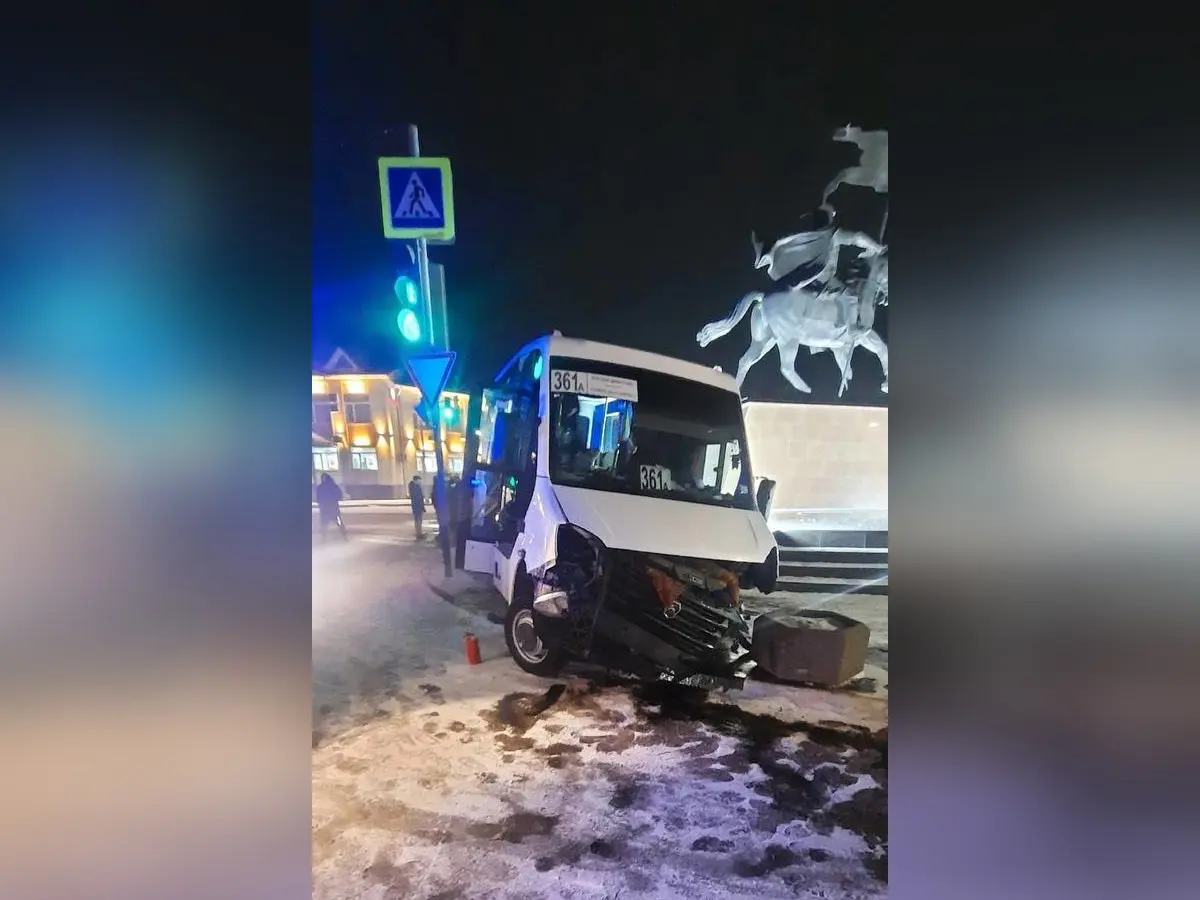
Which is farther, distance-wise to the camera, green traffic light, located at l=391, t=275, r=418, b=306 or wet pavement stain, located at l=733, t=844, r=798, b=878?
green traffic light, located at l=391, t=275, r=418, b=306

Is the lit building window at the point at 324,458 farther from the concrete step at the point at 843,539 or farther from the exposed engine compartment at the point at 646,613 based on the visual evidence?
the concrete step at the point at 843,539

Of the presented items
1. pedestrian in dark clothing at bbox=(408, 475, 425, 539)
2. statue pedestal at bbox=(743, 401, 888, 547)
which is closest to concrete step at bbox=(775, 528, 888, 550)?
statue pedestal at bbox=(743, 401, 888, 547)

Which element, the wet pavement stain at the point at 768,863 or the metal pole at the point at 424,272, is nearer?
the wet pavement stain at the point at 768,863

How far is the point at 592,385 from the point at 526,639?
0.55m

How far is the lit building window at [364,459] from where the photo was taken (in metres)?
1.45

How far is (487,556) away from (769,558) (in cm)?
59

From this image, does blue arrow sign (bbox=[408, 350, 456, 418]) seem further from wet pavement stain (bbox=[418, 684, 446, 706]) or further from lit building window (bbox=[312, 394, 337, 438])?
wet pavement stain (bbox=[418, 684, 446, 706])

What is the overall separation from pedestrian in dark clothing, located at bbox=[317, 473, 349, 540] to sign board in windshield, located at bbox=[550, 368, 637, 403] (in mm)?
509

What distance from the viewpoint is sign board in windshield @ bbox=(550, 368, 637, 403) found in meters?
1.42

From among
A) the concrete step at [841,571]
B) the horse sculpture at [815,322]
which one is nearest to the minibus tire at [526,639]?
the concrete step at [841,571]

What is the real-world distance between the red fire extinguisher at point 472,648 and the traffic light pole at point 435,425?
5.3 inches
